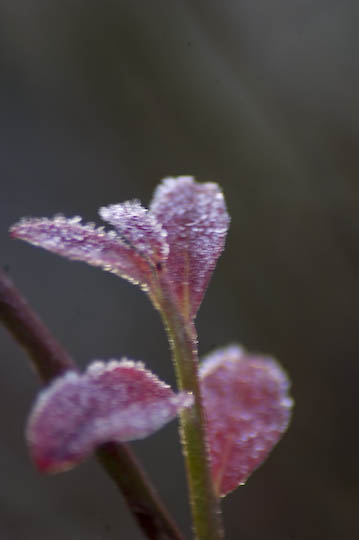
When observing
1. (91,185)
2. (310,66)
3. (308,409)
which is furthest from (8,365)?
(310,66)

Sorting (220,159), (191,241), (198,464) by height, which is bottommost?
(198,464)

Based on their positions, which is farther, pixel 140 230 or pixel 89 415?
pixel 140 230

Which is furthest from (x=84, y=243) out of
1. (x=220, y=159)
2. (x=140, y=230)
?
(x=220, y=159)

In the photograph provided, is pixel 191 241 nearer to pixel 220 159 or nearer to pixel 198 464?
pixel 198 464

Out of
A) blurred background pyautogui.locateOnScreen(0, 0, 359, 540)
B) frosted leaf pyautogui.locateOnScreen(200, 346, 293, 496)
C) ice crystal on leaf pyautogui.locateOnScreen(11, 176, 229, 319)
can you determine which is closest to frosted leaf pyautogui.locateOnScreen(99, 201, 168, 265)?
ice crystal on leaf pyautogui.locateOnScreen(11, 176, 229, 319)

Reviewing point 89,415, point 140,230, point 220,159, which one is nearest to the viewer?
point 89,415

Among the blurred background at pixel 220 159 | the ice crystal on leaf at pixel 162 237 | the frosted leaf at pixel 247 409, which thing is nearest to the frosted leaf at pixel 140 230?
the ice crystal on leaf at pixel 162 237

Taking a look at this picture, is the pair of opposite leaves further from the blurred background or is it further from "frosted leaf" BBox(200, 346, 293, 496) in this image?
the blurred background
